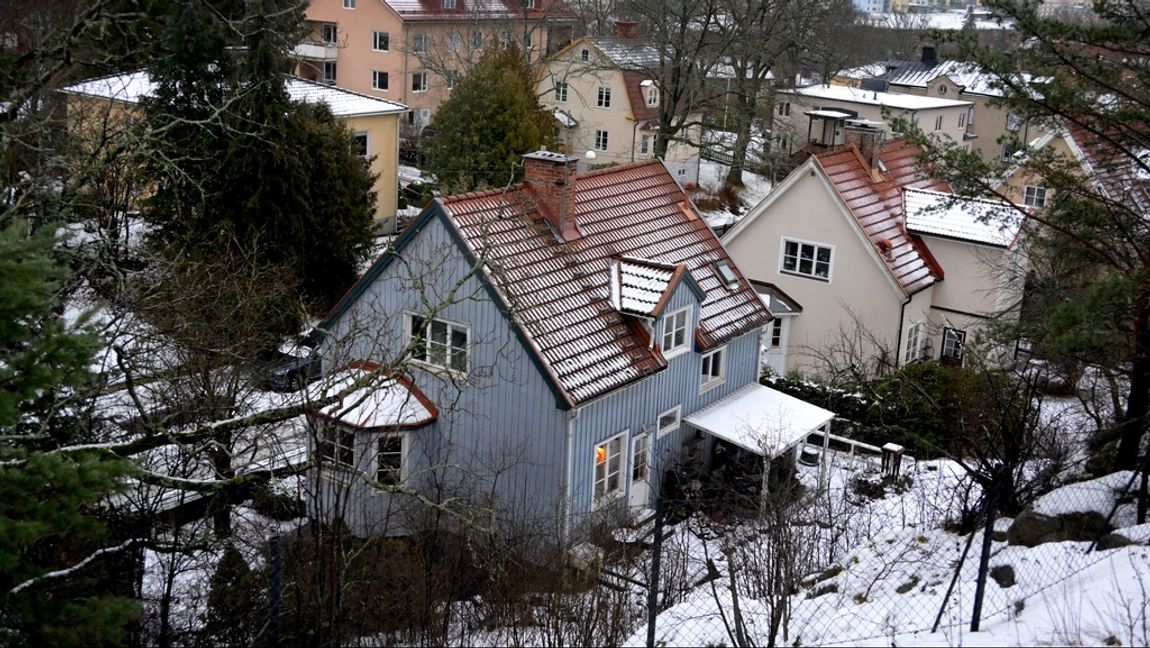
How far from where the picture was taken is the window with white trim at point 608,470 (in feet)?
60.1

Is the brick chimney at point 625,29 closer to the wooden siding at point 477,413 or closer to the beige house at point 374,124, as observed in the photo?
the beige house at point 374,124

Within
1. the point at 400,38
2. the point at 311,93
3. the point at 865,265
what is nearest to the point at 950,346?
the point at 865,265

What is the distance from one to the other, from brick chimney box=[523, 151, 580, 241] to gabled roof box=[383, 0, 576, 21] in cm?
3234

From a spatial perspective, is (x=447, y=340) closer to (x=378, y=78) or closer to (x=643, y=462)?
(x=643, y=462)

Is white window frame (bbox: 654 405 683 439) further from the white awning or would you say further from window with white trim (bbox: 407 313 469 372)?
the white awning

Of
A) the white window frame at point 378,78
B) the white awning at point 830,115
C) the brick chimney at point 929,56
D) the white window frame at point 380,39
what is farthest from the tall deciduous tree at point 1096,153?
the brick chimney at point 929,56

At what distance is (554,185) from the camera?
19109 mm

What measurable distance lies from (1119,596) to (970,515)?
527cm

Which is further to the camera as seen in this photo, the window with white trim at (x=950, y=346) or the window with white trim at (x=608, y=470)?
the window with white trim at (x=950, y=346)

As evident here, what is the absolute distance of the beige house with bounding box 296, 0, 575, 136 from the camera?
165ft

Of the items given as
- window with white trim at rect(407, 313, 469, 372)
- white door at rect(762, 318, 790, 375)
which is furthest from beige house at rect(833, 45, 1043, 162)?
window with white trim at rect(407, 313, 469, 372)

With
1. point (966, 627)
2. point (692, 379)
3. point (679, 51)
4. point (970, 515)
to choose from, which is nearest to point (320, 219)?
point (692, 379)

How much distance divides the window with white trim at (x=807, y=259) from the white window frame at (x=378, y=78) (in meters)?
28.7

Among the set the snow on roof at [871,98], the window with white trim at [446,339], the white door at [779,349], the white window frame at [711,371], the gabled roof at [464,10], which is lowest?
the white door at [779,349]
